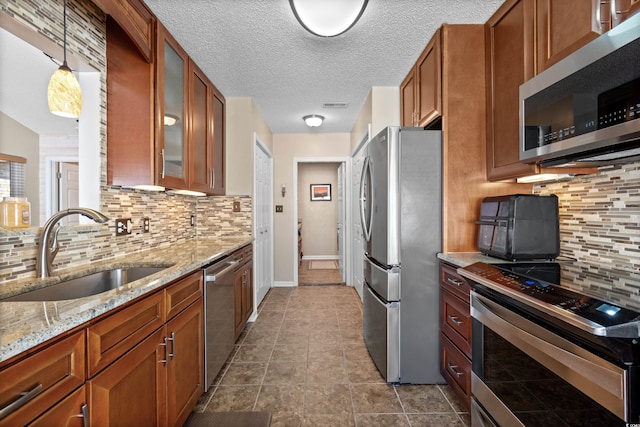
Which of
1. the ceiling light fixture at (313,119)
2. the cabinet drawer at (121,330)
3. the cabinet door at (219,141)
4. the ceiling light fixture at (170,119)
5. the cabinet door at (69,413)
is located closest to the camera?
the cabinet door at (69,413)

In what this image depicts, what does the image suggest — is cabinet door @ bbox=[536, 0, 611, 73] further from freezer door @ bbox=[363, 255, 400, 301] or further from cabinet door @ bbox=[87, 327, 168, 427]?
cabinet door @ bbox=[87, 327, 168, 427]

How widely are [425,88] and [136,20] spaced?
1.97 m

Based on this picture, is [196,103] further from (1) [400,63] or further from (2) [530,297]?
(2) [530,297]

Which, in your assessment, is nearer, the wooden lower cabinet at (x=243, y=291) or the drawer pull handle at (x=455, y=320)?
the drawer pull handle at (x=455, y=320)

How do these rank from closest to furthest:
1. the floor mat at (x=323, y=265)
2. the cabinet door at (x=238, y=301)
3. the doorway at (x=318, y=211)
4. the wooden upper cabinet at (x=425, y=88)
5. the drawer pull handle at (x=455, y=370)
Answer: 1. the drawer pull handle at (x=455, y=370)
2. the wooden upper cabinet at (x=425, y=88)
3. the cabinet door at (x=238, y=301)
4. the floor mat at (x=323, y=265)
5. the doorway at (x=318, y=211)

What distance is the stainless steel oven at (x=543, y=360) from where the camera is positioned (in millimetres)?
737

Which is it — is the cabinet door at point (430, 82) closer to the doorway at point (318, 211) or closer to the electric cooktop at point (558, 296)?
the electric cooktop at point (558, 296)

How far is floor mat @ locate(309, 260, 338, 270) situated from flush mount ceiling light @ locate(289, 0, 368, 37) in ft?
15.8

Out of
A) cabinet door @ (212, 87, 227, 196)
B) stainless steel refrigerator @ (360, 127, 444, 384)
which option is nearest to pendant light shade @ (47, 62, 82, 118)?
cabinet door @ (212, 87, 227, 196)

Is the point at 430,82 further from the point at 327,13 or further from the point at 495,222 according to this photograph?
the point at 495,222

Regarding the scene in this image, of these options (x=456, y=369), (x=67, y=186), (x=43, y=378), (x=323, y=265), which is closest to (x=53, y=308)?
(x=43, y=378)

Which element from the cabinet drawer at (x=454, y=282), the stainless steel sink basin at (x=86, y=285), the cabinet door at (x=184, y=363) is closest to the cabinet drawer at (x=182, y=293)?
the cabinet door at (x=184, y=363)

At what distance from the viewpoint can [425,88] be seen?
7.45ft

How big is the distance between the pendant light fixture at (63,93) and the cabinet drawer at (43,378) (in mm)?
993
